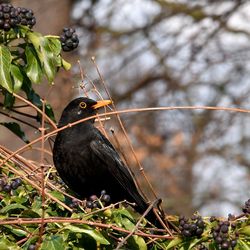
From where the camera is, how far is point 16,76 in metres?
4.23

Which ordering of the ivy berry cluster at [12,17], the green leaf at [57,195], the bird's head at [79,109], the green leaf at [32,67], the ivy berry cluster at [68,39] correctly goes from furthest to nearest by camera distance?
the bird's head at [79,109], the ivy berry cluster at [68,39], the green leaf at [32,67], the ivy berry cluster at [12,17], the green leaf at [57,195]

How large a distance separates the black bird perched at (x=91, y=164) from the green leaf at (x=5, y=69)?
2.60ft

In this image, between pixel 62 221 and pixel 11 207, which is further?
pixel 11 207

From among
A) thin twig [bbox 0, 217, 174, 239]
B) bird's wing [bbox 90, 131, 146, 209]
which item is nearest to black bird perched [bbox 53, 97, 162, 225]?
bird's wing [bbox 90, 131, 146, 209]

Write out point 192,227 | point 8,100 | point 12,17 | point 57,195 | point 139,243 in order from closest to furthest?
point 192,227 → point 139,243 → point 57,195 → point 12,17 → point 8,100

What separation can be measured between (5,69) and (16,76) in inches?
4.6

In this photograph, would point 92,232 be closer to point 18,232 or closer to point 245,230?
point 18,232

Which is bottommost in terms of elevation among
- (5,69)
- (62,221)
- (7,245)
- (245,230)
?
(7,245)

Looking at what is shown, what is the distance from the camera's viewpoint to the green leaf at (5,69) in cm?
409

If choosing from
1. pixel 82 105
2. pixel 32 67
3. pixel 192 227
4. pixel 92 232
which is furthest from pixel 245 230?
pixel 82 105

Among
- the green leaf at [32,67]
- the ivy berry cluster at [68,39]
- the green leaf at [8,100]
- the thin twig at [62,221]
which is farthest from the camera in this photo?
the green leaf at [8,100]

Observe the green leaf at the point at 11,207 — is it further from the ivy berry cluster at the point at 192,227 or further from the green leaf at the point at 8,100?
the green leaf at the point at 8,100

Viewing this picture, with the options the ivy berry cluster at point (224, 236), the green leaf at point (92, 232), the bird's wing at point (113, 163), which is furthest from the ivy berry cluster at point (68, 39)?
the ivy berry cluster at point (224, 236)

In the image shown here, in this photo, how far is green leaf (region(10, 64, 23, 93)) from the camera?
4211 millimetres
